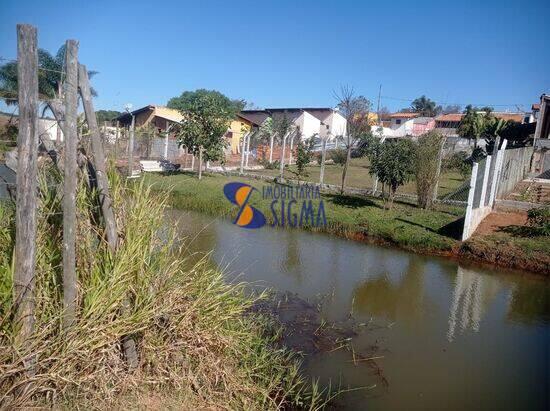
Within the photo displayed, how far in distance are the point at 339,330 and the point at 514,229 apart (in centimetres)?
754

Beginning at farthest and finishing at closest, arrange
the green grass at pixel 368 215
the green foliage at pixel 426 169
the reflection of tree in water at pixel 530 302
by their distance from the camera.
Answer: the green foliage at pixel 426 169 < the green grass at pixel 368 215 < the reflection of tree in water at pixel 530 302

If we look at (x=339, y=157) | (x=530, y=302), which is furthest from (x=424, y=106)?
(x=530, y=302)

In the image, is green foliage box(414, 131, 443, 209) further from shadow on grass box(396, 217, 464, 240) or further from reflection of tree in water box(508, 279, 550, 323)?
reflection of tree in water box(508, 279, 550, 323)

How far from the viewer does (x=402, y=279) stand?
868cm

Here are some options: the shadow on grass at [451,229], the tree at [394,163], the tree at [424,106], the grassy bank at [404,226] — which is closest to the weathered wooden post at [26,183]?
the grassy bank at [404,226]

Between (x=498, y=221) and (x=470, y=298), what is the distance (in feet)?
16.4

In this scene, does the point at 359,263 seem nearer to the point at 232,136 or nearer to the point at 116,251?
the point at 116,251

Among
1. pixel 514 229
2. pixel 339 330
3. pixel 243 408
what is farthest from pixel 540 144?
pixel 243 408

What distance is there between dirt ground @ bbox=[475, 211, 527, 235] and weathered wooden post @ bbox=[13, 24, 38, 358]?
10736 millimetres

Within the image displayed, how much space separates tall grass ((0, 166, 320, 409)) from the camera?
10.1ft

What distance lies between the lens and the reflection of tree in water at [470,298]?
22.1 feet

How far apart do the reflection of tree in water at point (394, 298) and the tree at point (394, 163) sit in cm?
496

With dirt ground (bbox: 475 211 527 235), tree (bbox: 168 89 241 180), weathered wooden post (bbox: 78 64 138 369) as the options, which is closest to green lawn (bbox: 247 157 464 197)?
tree (bbox: 168 89 241 180)

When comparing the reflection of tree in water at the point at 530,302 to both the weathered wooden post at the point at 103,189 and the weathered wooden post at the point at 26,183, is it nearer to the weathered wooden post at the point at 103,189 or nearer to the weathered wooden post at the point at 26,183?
the weathered wooden post at the point at 103,189
